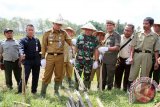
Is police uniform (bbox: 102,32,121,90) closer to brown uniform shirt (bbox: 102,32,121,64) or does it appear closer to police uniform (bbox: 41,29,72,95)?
brown uniform shirt (bbox: 102,32,121,64)

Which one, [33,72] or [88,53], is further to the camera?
[33,72]

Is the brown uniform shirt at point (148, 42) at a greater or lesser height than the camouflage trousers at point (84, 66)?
greater

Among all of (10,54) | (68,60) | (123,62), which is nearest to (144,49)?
(123,62)

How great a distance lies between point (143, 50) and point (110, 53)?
1.11 meters

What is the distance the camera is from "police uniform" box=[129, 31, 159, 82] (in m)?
8.48

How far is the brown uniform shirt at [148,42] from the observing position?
847 cm

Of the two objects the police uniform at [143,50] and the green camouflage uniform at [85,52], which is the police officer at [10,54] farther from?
the police uniform at [143,50]

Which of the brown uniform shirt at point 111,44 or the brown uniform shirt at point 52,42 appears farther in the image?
the brown uniform shirt at point 111,44

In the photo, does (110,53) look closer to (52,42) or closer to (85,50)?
(85,50)

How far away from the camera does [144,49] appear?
28.0 ft

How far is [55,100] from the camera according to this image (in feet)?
26.3

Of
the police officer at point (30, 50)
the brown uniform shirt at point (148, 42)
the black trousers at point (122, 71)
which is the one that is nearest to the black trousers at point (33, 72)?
the police officer at point (30, 50)

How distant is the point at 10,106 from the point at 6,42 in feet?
9.04

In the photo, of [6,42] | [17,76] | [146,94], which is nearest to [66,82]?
[17,76]
